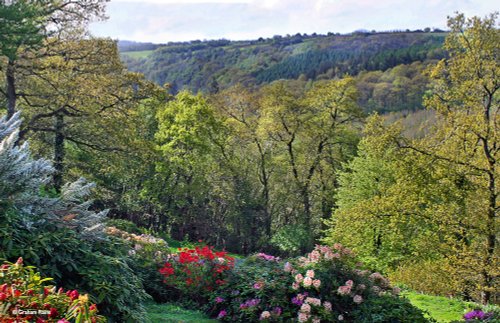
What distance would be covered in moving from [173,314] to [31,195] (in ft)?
9.49

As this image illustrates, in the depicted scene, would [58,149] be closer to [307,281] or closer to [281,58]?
[307,281]

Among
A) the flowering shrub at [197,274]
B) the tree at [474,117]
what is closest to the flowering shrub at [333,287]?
the flowering shrub at [197,274]

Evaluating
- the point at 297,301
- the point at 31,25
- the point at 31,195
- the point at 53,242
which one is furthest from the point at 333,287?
the point at 31,25

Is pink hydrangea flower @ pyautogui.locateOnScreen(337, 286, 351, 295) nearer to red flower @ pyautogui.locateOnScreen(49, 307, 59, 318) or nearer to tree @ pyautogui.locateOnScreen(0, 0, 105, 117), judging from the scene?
red flower @ pyautogui.locateOnScreen(49, 307, 59, 318)

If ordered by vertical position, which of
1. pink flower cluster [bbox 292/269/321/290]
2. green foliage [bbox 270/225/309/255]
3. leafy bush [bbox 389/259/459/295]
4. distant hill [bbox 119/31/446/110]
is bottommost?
green foliage [bbox 270/225/309/255]

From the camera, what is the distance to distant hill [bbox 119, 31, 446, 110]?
91.2 metres

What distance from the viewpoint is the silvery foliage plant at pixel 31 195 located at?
4656 mm

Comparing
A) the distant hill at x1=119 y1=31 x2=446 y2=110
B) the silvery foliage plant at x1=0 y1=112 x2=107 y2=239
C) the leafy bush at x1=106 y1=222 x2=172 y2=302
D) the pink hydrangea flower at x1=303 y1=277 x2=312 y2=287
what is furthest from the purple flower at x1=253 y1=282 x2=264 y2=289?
the distant hill at x1=119 y1=31 x2=446 y2=110

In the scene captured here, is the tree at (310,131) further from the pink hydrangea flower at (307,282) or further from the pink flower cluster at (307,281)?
the pink hydrangea flower at (307,282)

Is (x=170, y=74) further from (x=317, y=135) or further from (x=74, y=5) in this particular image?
(x=74, y=5)

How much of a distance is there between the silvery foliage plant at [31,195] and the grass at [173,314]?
1725 millimetres

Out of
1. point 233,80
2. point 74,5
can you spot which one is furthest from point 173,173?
point 233,80

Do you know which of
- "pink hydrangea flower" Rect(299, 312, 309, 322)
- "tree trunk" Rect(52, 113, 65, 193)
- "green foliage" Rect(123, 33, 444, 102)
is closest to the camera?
"pink hydrangea flower" Rect(299, 312, 309, 322)

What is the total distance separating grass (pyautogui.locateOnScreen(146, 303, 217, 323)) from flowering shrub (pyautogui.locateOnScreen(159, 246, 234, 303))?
1.14 feet
